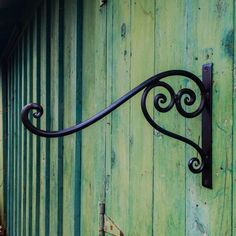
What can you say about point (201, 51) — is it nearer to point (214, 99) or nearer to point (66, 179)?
point (214, 99)

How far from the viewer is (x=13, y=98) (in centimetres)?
452

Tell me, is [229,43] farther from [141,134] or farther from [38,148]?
[38,148]

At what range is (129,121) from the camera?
127cm

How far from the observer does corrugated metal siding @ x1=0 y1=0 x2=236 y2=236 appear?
82 centimetres

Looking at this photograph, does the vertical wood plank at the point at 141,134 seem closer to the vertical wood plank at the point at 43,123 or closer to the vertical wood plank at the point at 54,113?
the vertical wood plank at the point at 54,113

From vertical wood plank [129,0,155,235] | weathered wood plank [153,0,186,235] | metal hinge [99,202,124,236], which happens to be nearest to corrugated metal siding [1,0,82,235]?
metal hinge [99,202,124,236]

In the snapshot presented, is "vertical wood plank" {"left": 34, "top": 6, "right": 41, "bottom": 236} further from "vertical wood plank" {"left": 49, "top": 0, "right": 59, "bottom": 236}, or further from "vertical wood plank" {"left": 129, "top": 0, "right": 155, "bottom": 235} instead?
"vertical wood plank" {"left": 129, "top": 0, "right": 155, "bottom": 235}

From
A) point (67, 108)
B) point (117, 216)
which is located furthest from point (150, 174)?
point (67, 108)

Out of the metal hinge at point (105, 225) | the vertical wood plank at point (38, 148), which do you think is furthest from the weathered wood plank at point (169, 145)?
the vertical wood plank at point (38, 148)

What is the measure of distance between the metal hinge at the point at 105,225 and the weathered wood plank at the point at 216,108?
525 mm

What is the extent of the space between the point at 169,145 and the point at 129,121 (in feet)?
0.89

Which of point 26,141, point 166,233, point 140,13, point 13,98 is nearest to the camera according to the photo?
point 166,233

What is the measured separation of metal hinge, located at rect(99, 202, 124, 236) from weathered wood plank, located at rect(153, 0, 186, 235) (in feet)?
1.08

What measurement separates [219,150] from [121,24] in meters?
0.66
